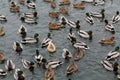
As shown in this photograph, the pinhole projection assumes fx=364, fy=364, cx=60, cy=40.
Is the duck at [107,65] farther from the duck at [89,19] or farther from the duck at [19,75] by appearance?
the duck at [89,19]

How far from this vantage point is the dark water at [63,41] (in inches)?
1595

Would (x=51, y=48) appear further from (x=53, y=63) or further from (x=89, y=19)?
(x=89, y=19)

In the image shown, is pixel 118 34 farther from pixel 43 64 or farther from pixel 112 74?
pixel 43 64

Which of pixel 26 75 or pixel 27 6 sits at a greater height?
pixel 27 6

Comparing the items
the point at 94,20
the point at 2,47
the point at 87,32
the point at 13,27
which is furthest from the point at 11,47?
the point at 94,20

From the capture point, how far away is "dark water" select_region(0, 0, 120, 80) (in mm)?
40506

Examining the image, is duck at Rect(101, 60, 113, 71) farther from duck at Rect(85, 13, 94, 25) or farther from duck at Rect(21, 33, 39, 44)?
duck at Rect(85, 13, 94, 25)

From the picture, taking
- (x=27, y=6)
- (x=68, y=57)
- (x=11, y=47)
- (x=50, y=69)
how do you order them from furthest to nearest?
(x=27, y=6)
(x=11, y=47)
(x=68, y=57)
(x=50, y=69)

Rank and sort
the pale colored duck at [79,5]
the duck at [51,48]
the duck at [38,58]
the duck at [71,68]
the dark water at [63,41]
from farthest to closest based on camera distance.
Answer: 1. the pale colored duck at [79,5]
2. the duck at [51,48]
3. the duck at [38,58]
4. the dark water at [63,41]
5. the duck at [71,68]

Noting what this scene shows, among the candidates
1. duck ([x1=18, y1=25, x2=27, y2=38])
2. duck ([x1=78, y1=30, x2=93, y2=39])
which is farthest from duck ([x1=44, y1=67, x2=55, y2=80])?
duck ([x1=18, y1=25, x2=27, y2=38])

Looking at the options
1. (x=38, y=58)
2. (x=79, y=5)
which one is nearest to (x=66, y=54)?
(x=38, y=58)

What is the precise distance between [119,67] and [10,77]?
12.2 metres

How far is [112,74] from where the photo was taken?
Result: 132 feet

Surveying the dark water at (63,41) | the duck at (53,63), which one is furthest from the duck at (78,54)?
the duck at (53,63)
